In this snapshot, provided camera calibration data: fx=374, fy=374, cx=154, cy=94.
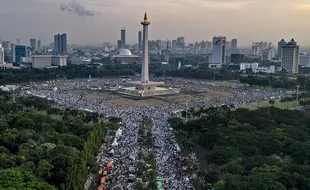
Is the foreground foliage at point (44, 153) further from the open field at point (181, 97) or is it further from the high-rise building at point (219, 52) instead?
the high-rise building at point (219, 52)

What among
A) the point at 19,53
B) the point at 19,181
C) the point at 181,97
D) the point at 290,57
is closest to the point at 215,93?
the point at 181,97

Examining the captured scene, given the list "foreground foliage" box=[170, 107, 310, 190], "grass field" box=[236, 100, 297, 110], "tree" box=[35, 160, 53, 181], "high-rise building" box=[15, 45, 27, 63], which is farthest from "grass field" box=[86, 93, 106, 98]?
"high-rise building" box=[15, 45, 27, 63]

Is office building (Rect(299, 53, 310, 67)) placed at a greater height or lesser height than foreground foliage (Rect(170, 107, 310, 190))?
greater

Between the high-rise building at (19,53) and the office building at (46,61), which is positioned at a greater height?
the high-rise building at (19,53)

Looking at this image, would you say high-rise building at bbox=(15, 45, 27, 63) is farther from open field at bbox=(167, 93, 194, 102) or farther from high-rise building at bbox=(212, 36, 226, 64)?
open field at bbox=(167, 93, 194, 102)

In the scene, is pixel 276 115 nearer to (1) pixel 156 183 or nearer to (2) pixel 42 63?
(1) pixel 156 183

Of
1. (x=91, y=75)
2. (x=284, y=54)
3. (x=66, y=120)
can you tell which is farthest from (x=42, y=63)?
(x=66, y=120)

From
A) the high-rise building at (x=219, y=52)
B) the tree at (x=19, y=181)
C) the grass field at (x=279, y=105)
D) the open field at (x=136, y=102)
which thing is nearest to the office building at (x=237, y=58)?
the high-rise building at (x=219, y=52)
